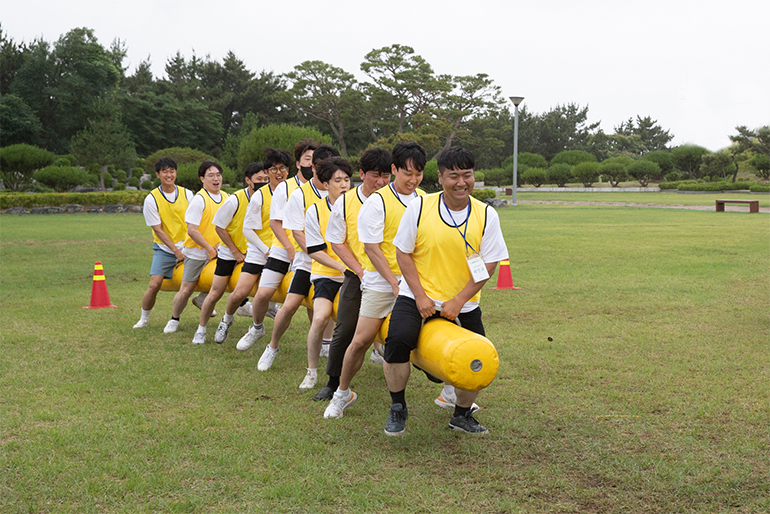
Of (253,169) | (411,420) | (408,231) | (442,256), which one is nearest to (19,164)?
(253,169)

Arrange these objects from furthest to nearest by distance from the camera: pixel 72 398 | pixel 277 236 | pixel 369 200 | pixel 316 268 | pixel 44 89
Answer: pixel 44 89 < pixel 277 236 < pixel 316 268 < pixel 72 398 < pixel 369 200

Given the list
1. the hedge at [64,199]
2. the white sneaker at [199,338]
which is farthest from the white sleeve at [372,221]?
the hedge at [64,199]

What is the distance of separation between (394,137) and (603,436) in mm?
53082

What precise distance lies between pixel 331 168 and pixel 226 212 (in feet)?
6.07

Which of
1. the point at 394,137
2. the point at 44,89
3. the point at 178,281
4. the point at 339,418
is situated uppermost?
the point at 44,89

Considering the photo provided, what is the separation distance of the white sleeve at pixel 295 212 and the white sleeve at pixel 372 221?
1.38 metres

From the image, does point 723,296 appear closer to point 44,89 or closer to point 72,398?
point 72,398

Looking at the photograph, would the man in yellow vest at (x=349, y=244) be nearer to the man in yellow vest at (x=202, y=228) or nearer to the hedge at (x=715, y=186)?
the man in yellow vest at (x=202, y=228)

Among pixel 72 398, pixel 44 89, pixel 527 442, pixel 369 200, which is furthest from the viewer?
pixel 44 89

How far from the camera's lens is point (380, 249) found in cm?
466

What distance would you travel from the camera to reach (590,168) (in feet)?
197

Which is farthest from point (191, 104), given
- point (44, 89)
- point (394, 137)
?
point (394, 137)

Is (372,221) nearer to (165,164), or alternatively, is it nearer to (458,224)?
(458,224)

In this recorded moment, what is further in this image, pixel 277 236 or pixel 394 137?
pixel 394 137
